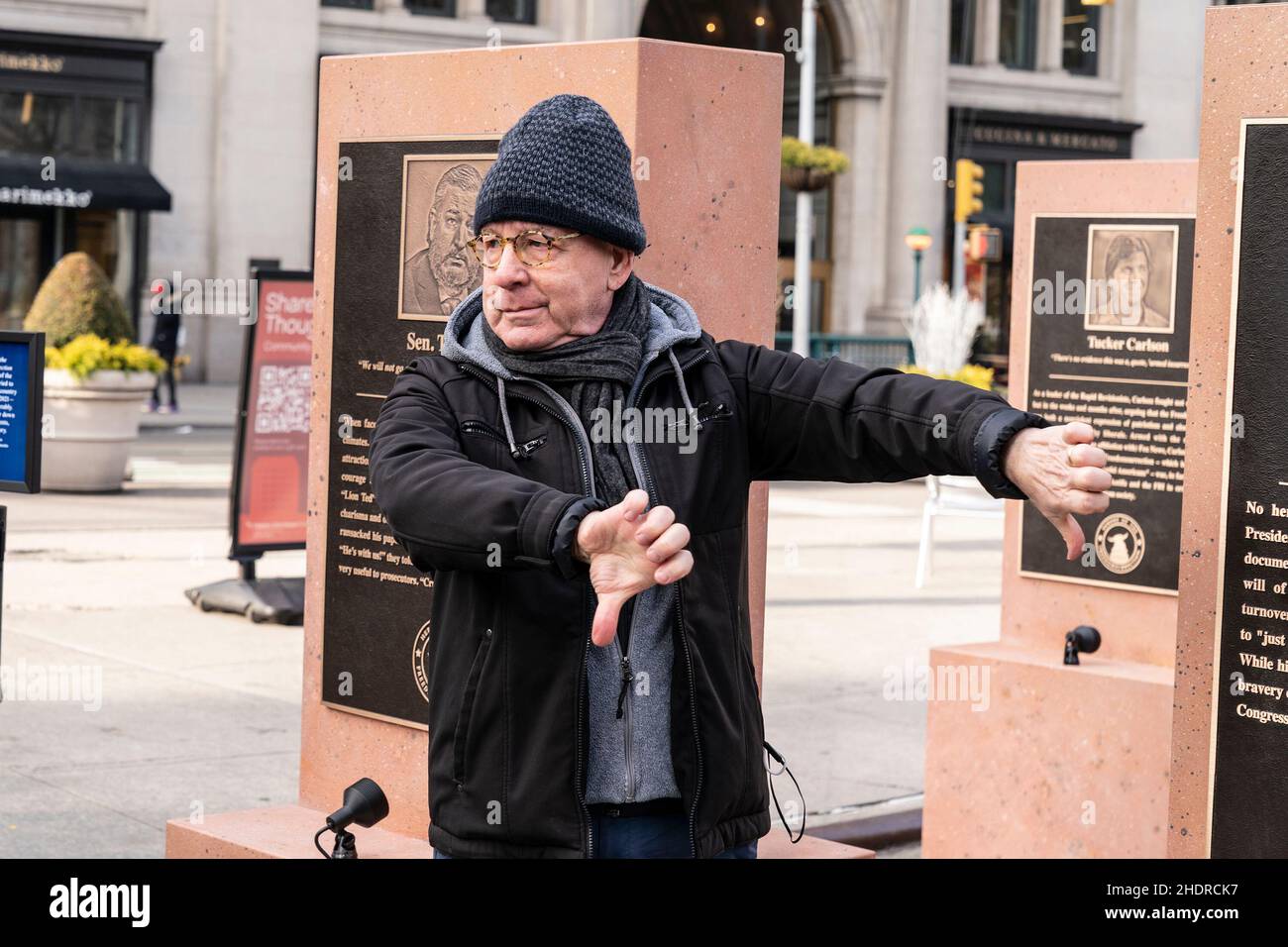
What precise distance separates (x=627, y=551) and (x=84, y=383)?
15.0 metres

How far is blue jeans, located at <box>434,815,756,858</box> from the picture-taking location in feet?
10.4

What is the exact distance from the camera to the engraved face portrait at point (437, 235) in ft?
16.4

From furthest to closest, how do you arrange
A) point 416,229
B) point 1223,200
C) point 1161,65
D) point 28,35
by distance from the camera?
1. point 1161,65
2. point 28,35
3. point 416,229
4. point 1223,200

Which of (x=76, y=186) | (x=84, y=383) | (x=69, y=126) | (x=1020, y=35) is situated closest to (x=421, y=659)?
(x=84, y=383)

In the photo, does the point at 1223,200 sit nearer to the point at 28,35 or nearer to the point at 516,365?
the point at 516,365

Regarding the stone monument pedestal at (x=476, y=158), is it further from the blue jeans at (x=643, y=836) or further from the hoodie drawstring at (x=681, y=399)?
the blue jeans at (x=643, y=836)

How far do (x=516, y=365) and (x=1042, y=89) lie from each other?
40.2 meters

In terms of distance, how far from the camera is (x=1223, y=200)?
4.19 meters

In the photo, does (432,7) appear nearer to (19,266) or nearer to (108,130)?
(108,130)

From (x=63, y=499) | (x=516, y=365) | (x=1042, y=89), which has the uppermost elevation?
(x=1042, y=89)

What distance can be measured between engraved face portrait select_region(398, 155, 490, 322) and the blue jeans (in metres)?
2.13

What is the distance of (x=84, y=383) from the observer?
16.8 metres

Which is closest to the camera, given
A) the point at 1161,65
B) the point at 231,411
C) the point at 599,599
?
the point at 599,599
